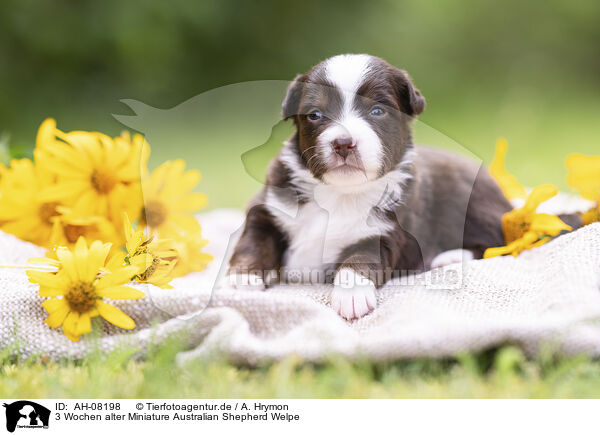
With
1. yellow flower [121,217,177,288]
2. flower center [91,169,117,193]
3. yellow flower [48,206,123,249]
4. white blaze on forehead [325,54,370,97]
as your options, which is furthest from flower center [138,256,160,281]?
white blaze on forehead [325,54,370,97]

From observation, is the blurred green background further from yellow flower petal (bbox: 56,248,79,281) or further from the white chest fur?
yellow flower petal (bbox: 56,248,79,281)

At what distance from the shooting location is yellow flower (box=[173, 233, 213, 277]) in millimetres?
2365

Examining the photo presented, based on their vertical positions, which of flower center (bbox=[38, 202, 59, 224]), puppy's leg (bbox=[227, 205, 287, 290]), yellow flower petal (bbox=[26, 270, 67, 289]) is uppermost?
flower center (bbox=[38, 202, 59, 224])

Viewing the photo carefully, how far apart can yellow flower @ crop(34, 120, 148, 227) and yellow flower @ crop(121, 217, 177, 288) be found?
0.26 metres

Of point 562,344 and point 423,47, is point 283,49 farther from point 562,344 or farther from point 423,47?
point 562,344

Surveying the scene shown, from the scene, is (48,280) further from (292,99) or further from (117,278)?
(292,99)

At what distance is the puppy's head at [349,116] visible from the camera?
204cm

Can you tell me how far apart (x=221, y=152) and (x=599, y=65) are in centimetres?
418

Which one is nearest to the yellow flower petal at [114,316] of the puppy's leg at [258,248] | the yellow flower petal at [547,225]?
the puppy's leg at [258,248]

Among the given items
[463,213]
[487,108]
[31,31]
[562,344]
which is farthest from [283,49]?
[562,344]

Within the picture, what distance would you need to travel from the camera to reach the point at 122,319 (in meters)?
1.84

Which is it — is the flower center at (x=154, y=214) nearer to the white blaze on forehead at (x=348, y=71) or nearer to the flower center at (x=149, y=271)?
the flower center at (x=149, y=271)
